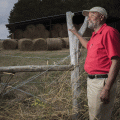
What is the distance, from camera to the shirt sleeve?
5.23 ft

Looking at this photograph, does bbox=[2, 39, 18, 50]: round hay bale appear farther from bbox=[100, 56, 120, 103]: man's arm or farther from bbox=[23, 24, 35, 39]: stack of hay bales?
bbox=[100, 56, 120, 103]: man's arm

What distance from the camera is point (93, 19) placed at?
1.87 meters

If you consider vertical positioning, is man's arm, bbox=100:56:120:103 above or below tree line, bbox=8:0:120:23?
below

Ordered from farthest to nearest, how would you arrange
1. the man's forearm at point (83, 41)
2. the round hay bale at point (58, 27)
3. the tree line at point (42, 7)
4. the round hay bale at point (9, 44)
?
the tree line at point (42, 7), the round hay bale at point (58, 27), the round hay bale at point (9, 44), the man's forearm at point (83, 41)

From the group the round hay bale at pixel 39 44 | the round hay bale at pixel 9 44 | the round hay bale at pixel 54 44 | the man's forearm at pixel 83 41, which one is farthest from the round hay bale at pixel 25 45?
the man's forearm at pixel 83 41

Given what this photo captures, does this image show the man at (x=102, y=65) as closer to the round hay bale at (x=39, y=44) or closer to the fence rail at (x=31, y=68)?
the fence rail at (x=31, y=68)

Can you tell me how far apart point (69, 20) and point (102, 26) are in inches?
36.0

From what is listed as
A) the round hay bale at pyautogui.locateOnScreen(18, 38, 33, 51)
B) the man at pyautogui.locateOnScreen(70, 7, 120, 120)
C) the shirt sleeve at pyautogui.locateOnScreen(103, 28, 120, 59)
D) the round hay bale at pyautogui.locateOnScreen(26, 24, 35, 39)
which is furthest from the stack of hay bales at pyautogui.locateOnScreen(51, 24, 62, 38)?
the shirt sleeve at pyautogui.locateOnScreen(103, 28, 120, 59)

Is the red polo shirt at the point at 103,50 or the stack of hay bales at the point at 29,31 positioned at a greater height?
the stack of hay bales at the point at 29,31

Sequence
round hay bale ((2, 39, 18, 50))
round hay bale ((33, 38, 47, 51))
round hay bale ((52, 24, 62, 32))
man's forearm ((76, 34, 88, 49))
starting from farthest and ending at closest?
round hay bale ((52, 24, 62, 32)) < round hay bale ((2, 39, 18, 50)) < round hay bale ((33, 38, 47, 51)) < man's forearm ((76, 34, 88, 49))

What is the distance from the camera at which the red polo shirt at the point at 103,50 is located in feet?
5.28

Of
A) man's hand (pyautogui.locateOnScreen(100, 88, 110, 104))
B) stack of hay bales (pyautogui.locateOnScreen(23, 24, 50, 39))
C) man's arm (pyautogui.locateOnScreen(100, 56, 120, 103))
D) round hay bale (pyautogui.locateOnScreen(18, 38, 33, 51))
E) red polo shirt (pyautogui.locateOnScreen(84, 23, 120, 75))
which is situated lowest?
man's hand (pyautogui.locateOnScreen(100, 88, 110, 104))

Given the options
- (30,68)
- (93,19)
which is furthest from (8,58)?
(93,19)

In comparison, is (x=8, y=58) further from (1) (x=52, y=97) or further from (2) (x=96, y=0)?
(2) (x=96, y=0)
